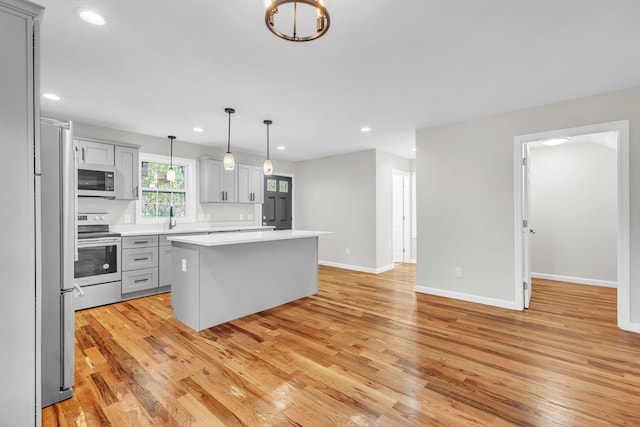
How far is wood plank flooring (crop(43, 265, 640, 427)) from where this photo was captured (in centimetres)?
177

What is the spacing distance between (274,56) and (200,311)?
255cm

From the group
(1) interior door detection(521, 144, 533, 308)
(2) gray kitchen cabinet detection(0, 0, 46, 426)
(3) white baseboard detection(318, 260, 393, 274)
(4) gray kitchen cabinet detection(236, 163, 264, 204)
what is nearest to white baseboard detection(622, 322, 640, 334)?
(1) interior door detection(521, 144, 533, 308)

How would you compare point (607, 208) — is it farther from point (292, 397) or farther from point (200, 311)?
point (200, 311)

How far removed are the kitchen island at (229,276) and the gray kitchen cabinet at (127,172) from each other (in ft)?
5.40

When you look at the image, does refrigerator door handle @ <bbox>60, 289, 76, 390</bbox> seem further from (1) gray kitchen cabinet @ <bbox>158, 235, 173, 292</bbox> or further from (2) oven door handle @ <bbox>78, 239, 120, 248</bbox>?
(1) gray kitchen cabinet @ <bbox>158, 235, 173, 292</bbox>

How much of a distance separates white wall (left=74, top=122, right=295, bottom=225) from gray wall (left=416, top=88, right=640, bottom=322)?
11.9 feet

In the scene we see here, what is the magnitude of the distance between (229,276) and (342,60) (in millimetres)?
2472

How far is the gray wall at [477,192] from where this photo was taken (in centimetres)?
327

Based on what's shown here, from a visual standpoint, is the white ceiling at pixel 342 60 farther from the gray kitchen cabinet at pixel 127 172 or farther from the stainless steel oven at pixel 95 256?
the stainless steel oven at pixel 95 256


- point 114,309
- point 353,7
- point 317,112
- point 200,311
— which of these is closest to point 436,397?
point 200,311

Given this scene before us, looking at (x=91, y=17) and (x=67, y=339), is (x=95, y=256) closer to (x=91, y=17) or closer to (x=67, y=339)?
(x=67, y=339)

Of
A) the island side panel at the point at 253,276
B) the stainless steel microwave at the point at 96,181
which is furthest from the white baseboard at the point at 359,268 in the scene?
the stainless steel microwave at the point at 96,181

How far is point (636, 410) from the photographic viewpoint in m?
1.80

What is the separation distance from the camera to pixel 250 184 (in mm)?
5965
